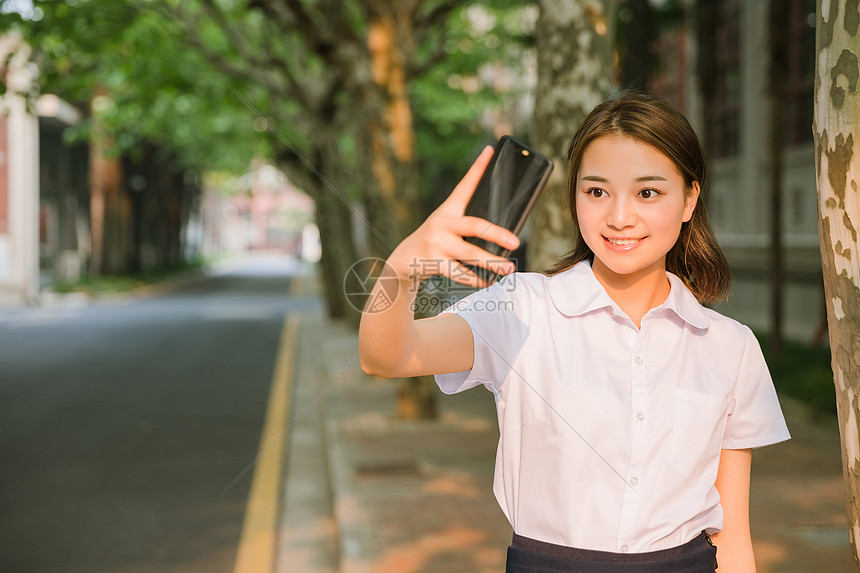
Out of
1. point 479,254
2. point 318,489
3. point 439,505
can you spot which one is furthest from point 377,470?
point 479,254

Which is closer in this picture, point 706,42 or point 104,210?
point 706,42

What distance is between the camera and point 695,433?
1941 millimetres

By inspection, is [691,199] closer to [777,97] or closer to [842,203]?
[842,203]

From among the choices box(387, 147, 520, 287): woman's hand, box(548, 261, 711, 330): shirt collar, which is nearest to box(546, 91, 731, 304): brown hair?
box(548, 261, 711, 330): shirt collar

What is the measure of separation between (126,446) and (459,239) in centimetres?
730

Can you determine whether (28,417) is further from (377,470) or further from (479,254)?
(479,254)

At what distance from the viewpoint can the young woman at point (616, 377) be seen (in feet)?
6.25

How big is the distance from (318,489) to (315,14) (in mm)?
9897

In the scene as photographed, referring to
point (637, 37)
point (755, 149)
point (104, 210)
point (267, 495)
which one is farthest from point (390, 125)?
point (104, 210)

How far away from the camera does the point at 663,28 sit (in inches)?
606

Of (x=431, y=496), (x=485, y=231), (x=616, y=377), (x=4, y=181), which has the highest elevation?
(x=4, y=181)

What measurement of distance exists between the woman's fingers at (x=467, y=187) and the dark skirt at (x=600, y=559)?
0.81m

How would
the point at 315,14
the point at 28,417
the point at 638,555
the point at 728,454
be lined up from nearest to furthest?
the point at 638,555 < the point at 728,454 < the point at 28,417 < the point at 315,14

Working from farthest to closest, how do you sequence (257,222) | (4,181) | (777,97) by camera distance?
(257,222), (4,181), (777,97)
